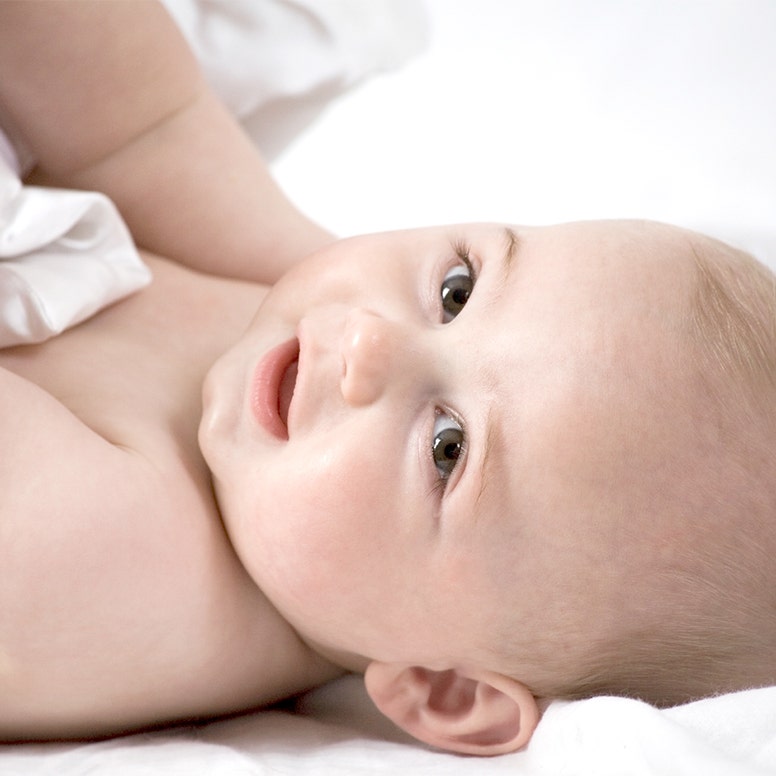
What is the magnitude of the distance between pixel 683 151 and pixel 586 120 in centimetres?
16

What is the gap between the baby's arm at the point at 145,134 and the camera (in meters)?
1.39

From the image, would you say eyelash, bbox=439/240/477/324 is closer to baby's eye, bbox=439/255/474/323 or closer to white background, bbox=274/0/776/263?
baby's eye, bbox=439/255/474/323

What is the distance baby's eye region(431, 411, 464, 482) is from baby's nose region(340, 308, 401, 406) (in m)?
0.08

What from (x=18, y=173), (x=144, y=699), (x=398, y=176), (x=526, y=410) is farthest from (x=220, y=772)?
(x=398, y=176)

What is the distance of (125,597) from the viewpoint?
3.67 ft

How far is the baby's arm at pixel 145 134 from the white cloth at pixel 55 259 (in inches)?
3.5

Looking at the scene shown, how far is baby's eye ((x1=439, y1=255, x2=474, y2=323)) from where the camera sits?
4.00 feet

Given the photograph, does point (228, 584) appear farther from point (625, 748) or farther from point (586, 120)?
point (586, 120)

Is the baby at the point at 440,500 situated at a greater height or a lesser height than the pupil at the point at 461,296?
lesser

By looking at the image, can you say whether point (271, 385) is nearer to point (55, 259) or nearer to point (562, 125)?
point (55, 259)

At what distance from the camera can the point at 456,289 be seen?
48.5 inches

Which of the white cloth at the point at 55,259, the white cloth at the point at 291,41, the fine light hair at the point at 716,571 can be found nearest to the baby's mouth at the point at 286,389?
the white cloth at the point at 55,259

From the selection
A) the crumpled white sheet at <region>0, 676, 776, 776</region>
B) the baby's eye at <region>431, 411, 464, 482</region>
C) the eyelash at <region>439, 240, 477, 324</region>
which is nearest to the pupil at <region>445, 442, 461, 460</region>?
the baby's eye at <region>431, 411, 464, 482</region>

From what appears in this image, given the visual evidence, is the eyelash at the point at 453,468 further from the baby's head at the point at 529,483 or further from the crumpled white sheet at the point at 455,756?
the crumpled white sheet at the point at 455,756
